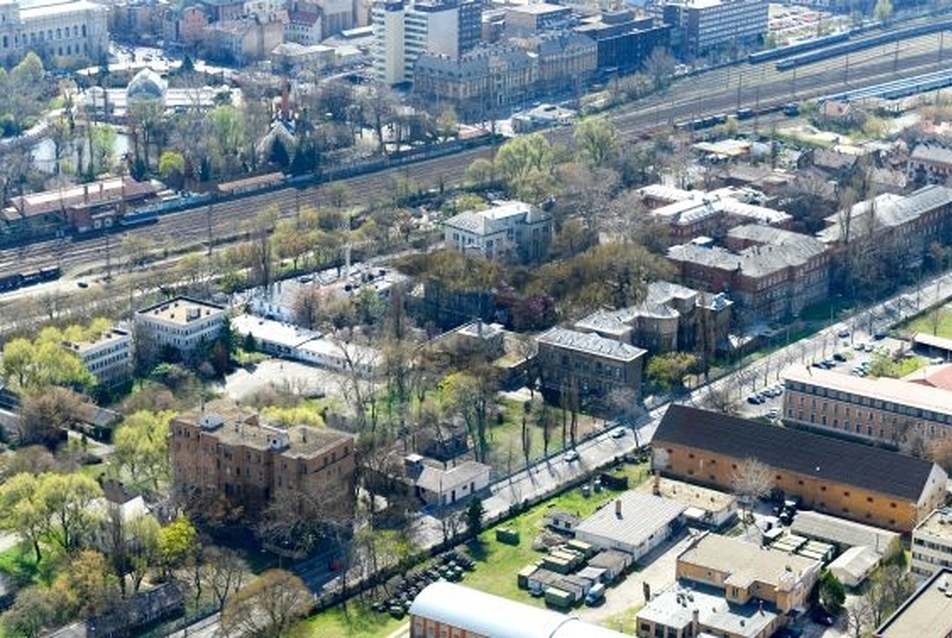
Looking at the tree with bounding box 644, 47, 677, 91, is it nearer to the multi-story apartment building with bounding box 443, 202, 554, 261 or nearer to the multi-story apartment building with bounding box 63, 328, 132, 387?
the multi-story apartment building with bounding box 443, 202, 554, 261

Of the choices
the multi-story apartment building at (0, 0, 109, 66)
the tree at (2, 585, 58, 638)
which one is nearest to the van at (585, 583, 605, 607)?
the tree at (2, 585, 58, 638)

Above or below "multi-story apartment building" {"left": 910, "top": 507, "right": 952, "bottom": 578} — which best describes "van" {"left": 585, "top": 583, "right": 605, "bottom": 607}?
below

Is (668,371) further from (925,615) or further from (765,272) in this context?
(925,615)

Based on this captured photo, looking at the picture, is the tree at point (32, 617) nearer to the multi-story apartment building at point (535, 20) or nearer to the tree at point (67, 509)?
the tree at point (67, 509)

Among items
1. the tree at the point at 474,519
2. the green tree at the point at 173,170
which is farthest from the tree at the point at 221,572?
the green tree at the point at 173,170

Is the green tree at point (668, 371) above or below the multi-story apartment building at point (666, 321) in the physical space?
below

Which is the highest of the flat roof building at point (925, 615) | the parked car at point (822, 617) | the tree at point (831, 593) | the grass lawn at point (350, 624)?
the flat roof building at point (925, 615)
